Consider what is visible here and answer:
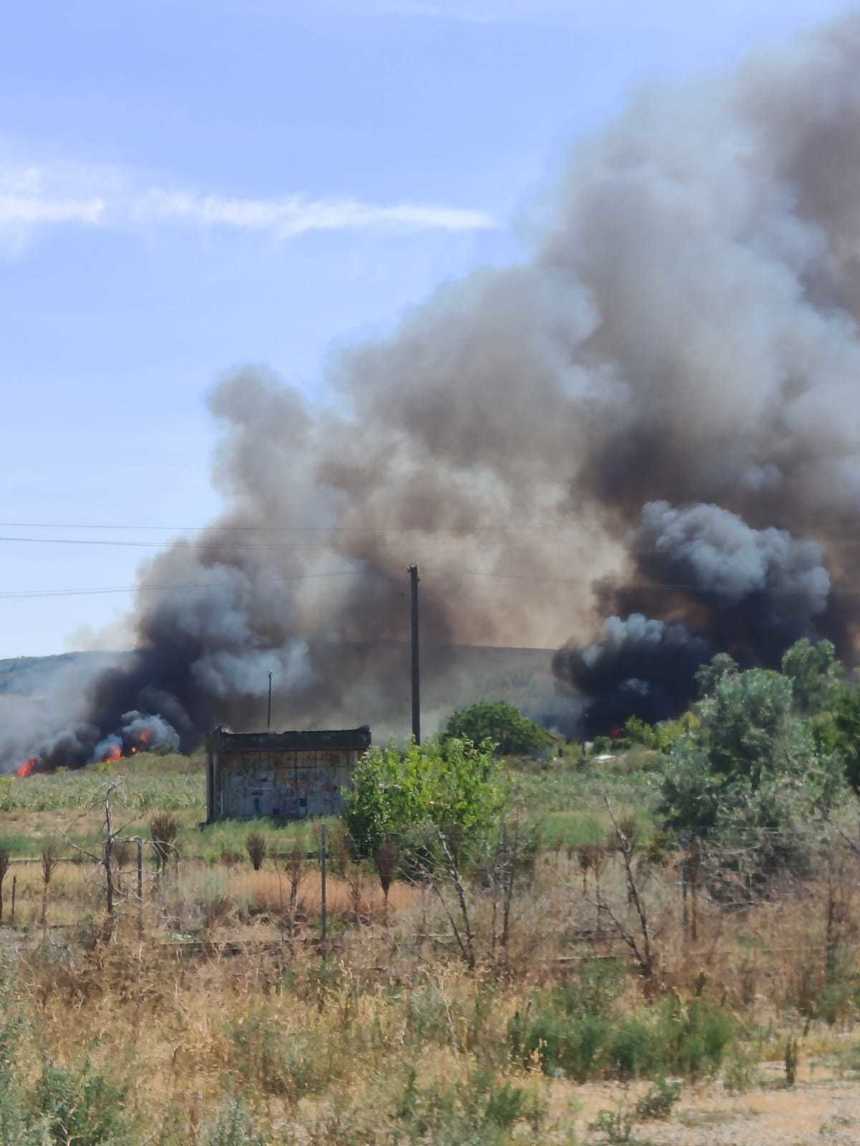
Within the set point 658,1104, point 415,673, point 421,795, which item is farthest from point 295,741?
point 658,1104

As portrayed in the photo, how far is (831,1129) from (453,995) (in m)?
3.43

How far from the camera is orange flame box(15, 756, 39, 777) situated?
8430 cm

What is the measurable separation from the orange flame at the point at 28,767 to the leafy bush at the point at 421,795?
204 ft

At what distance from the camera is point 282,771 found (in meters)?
39.2

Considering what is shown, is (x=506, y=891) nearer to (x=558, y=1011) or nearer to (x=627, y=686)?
(x=558, y=1011)

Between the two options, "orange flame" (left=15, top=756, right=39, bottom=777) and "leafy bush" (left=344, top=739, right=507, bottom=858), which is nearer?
"leafy bush" (left=344, top=739, right=507, bottom=858)

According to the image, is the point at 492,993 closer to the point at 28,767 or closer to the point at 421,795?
the point at 421,795

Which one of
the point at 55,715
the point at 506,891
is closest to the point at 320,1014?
the point at 506,891

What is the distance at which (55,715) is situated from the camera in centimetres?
9112

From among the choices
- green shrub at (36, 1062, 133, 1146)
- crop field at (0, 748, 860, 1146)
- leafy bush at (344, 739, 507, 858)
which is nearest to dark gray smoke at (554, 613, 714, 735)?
leafy bush at (344, 739, 507, 858)

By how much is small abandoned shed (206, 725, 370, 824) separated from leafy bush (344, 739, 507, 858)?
12489 mm

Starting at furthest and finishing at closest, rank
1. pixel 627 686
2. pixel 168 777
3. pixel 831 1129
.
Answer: pixel 627 686 < pixel 168 777 < pixel 831 1129

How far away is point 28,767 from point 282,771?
49653 millimetres

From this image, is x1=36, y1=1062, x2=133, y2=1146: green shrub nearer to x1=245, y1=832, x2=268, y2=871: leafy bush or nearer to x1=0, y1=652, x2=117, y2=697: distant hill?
x1=245, y1=832, x2=268, y2=871: leafy bush
